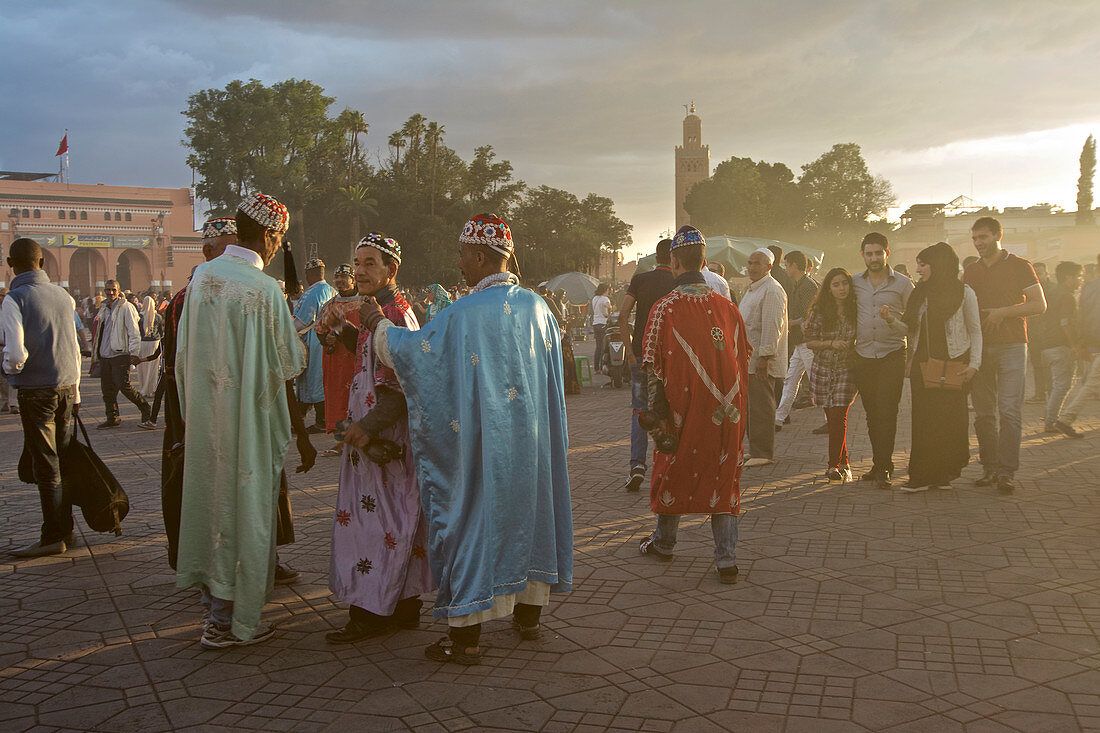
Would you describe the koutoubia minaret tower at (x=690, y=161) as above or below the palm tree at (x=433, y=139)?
above

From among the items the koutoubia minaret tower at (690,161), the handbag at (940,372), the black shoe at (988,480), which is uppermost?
the koutoubia minaret tower at (690,161)

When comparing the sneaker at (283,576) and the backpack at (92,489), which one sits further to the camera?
the backpack at (92,489)

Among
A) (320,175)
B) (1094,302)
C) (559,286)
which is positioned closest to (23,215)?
(320,175)

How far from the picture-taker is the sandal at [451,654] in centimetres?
374

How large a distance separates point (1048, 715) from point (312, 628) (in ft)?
10.6

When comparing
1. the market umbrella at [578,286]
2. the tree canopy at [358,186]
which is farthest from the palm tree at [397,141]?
the market umbrella at [578,286]

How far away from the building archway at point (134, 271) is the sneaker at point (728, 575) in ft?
245

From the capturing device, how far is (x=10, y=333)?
19.1ft

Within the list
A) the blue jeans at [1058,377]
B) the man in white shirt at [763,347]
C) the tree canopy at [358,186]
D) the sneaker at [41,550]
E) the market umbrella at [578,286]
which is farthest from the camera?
the tree canopy at [358,186]

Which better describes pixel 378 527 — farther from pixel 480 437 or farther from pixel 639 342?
pixel 639 342

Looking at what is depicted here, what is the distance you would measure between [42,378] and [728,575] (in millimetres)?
4749

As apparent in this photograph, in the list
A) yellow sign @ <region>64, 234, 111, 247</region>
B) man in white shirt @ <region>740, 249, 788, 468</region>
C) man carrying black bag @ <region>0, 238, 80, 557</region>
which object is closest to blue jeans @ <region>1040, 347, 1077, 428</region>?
man in white shirt @ <region>740, 249, 788, 468</region>

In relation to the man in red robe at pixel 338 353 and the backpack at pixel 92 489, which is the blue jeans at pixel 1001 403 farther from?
the backpack at pixel 92 489

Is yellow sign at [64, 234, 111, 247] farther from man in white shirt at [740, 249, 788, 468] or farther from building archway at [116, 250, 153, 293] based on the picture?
man in white shirt at [740, 249, 788, 468]
